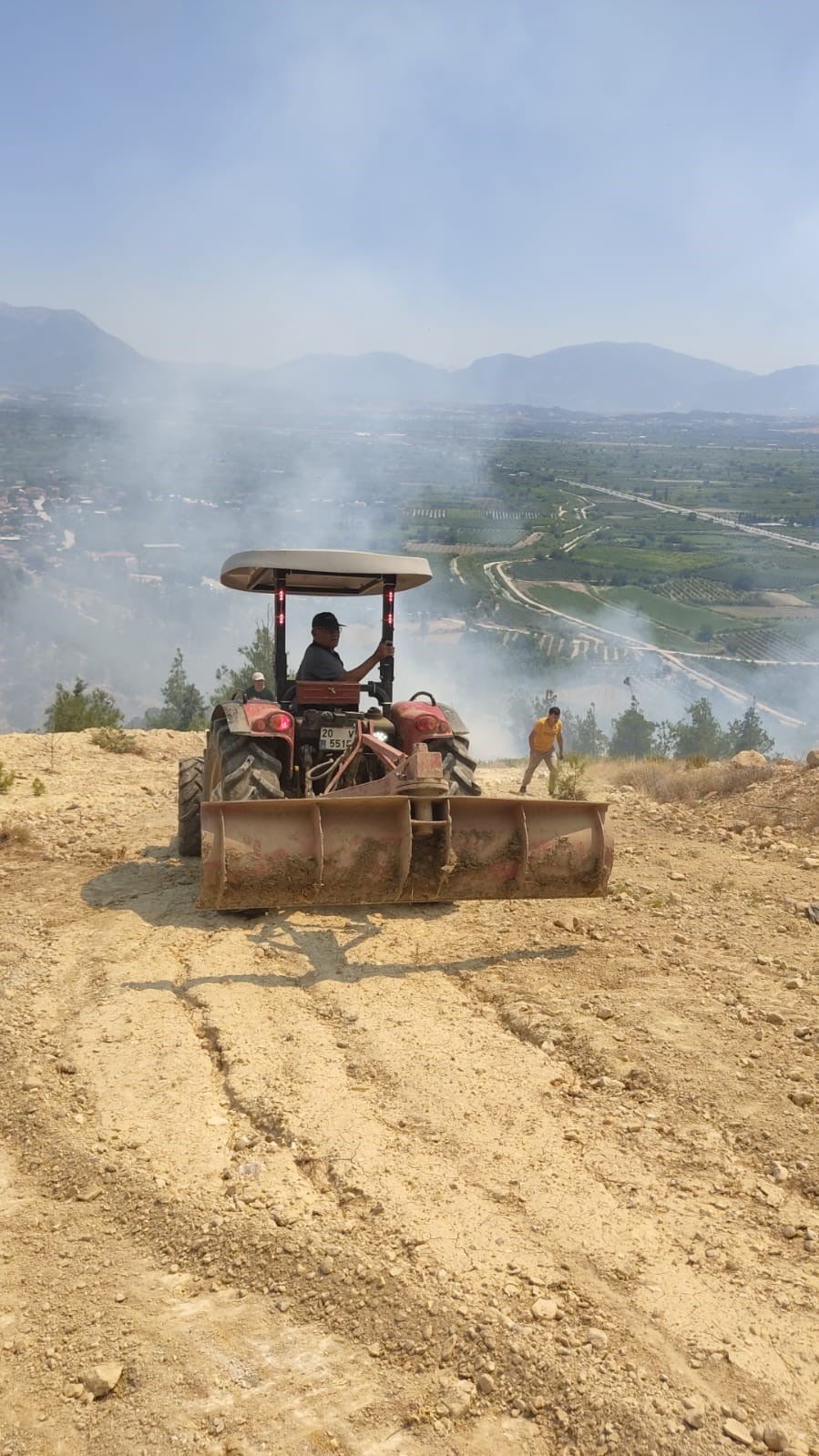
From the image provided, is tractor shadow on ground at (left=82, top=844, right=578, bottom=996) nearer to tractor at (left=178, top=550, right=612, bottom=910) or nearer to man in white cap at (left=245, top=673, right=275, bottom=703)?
tractor at (left=178, top=550, right=612, bottom=910)

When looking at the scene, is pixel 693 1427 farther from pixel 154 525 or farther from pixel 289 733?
pixel 154 525

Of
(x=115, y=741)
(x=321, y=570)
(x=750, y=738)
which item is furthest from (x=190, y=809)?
(x=750, y=738)

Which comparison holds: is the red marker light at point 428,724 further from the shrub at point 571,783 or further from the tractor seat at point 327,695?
the shrub at point 571,783

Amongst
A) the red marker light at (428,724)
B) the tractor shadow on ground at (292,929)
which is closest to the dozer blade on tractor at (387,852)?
the tractor shadow on ground at (292,929)

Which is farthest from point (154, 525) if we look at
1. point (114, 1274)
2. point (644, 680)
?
point (114, 1274)

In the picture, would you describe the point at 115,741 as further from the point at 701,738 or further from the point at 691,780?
the point at 701,738

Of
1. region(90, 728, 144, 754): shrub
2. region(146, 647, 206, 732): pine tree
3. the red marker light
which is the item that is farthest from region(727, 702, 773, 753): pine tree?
the red marker light

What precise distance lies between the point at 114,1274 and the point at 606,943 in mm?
3951

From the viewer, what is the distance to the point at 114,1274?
11.3 feet

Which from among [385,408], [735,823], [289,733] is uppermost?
[385,408]

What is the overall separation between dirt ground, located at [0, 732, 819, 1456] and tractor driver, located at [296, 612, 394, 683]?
1.84 metres

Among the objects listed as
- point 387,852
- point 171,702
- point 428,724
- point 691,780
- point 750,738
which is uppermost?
point 428,724

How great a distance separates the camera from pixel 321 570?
23.4 feet

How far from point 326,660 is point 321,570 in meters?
1.05
